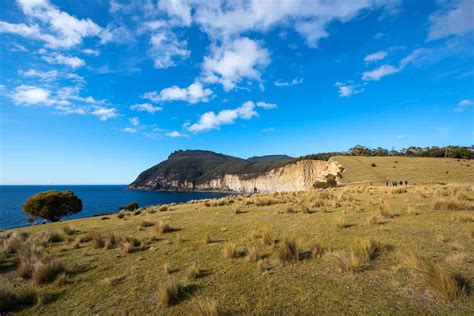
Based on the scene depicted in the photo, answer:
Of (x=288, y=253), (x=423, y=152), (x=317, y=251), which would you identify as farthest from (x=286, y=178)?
(x=288, y=253)

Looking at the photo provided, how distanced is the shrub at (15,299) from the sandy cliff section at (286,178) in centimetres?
6526

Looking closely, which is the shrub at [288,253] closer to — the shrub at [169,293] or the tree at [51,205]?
the shrub at [169,293]

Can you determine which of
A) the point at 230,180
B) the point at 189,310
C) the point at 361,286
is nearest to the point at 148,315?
the point at 189,310

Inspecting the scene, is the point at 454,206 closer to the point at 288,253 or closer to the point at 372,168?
A: the point at 288,253

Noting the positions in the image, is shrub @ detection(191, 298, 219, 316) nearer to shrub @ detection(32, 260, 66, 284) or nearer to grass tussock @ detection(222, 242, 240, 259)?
grass tussock @ detection(222, 242, 240, 259)

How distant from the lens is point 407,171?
157 feet

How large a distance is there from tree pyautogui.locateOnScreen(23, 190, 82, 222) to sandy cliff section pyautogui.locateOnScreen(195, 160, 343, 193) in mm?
59519

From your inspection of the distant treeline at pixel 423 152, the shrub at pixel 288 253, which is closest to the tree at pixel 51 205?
the shrub at pixel 288 253

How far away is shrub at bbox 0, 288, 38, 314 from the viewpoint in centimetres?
472

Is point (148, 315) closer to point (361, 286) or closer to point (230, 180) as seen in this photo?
point (361, 286)

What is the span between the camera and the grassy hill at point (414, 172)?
4032 cm

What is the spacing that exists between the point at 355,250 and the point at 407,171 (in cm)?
5265

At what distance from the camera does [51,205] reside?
37.4 m

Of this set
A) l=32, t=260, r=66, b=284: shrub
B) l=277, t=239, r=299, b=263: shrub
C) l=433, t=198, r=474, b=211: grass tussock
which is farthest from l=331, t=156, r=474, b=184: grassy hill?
l=32, t=260, r=66, b=284: shrub
